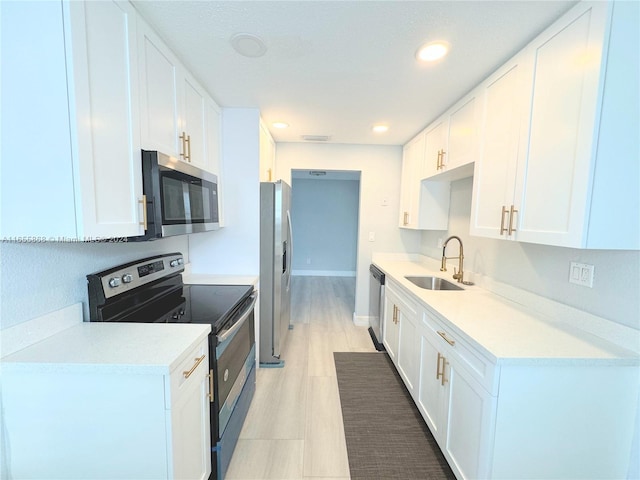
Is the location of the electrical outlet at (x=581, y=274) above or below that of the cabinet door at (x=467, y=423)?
above

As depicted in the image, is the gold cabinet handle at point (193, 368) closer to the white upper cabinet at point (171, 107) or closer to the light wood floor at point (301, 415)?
the light wood floor at point (301, 415)

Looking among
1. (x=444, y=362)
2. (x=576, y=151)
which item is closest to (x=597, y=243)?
(x=576, y=151)

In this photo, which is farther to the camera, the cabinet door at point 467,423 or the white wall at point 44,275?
the cabinet door at point 467,423

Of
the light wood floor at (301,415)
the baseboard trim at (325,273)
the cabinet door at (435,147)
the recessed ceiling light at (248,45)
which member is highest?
the recessed ceiling light at (248,45)

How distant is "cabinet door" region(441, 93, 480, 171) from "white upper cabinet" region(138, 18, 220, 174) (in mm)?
1953

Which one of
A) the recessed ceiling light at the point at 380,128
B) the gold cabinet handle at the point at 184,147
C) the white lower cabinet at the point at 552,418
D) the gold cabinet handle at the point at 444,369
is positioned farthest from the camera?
the recessed ceiling light at the point at 380,128

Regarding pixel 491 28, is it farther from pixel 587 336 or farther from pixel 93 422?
pixel 93 422

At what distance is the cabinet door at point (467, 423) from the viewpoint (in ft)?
3.84

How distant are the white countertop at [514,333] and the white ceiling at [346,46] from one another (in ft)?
4.86

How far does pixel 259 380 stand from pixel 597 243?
2459 mm

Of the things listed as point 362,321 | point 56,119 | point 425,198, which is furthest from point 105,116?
point 362,321

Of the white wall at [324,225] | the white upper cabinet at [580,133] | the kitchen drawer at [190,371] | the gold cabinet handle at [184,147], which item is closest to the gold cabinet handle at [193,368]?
the kitchen drawer at [190,371]

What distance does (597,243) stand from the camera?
43.6 inches

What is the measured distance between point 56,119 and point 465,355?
1.97 m
